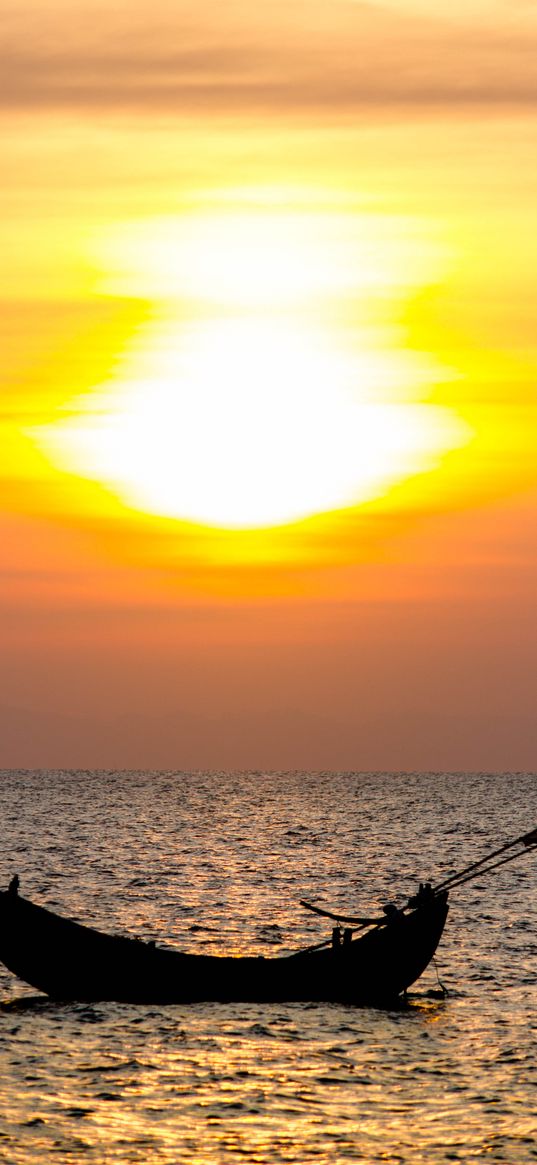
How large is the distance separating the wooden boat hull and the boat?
0.8 inches

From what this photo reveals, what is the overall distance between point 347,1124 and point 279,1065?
13.4 ft

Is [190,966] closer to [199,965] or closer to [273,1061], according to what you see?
[199,965]

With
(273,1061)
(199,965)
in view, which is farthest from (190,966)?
(273,1061)

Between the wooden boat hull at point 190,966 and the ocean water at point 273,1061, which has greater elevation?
the wooden boat hull at point 190,966

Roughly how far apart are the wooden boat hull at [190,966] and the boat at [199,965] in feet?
0.07

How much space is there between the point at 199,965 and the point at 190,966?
0.65 ft

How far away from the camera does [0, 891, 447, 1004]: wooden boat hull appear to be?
31188 mm

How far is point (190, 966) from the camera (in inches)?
1228

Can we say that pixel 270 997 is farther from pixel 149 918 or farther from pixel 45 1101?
pixel 149 918

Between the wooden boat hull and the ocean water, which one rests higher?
the wooden boat hull

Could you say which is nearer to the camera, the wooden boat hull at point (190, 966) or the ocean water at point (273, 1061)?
the ocean water at point (273, 1061)

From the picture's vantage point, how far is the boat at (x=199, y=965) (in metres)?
31.2

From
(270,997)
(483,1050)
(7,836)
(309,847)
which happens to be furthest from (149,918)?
(7,836)

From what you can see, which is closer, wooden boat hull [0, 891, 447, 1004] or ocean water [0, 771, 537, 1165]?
ocean water [0, 771, 537, 1165]
